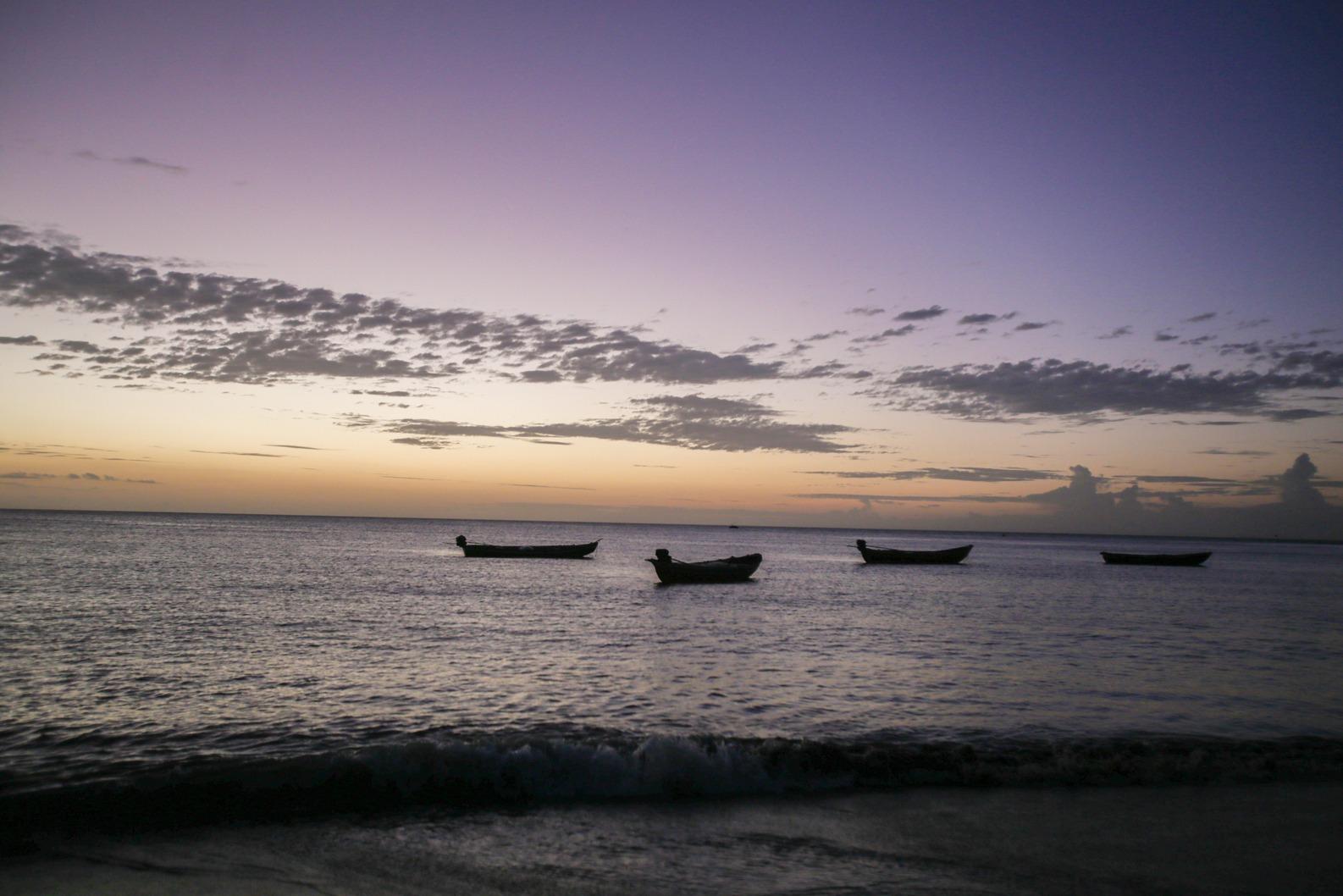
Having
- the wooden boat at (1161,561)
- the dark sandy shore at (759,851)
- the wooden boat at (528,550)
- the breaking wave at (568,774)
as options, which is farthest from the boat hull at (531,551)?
the dark sandy shore at (759,851)

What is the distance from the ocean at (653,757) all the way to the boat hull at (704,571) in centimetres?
1979

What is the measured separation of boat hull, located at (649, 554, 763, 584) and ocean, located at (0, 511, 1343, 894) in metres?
19.8

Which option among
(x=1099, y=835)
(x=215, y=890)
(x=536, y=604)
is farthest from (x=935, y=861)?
(x=536, y=604)

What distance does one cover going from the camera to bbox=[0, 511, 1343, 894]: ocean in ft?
28.0

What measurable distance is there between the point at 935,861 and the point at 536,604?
31882 millimetres

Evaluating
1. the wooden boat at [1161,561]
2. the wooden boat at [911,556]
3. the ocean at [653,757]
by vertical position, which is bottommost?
the wooden boat at [1161,561]

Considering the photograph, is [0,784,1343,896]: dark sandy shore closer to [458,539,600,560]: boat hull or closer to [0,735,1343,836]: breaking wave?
[0,735,1343,836]: breaking wave

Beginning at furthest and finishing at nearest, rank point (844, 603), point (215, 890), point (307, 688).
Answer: point (844, 603) < point (307, 688) < point (215, 890)

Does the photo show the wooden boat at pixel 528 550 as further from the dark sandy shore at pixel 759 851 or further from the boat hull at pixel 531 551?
the dark sandy shore at pixel 759 851

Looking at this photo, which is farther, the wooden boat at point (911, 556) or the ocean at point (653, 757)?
the wooden boat at point (911, 556)

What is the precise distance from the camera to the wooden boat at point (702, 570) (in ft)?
168

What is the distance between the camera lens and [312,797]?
424 inches

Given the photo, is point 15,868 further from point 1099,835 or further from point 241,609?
point 241,609

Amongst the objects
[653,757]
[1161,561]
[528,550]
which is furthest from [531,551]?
[1161,561]
